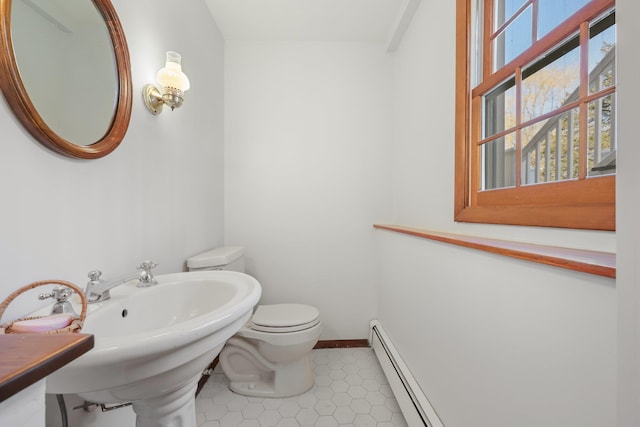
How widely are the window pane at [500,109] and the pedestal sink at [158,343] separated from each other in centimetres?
109

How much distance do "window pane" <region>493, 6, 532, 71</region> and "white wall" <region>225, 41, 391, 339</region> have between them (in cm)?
97

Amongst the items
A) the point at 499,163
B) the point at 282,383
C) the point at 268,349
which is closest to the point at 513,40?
the point at 499,163

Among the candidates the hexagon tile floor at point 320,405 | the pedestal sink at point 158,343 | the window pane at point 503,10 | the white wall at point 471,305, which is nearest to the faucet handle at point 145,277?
the pedestal sink at point 158,343

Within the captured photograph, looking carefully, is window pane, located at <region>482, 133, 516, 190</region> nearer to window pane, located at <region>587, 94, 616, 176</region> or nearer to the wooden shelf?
window pane, located at <region>587, 94, 616, 176</region>

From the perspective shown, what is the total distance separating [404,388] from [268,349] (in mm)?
705

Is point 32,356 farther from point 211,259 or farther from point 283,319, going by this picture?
point 283,319

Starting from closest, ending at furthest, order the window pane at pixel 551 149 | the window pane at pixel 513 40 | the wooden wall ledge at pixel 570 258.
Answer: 1. the wooden wall ledge at pixel 570 258
2. the window pane at pixel 551 149
3. the window pane at pixel 513 40

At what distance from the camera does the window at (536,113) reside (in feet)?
2.29

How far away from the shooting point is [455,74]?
1.22 meters

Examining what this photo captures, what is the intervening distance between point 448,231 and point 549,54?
28.3 inches

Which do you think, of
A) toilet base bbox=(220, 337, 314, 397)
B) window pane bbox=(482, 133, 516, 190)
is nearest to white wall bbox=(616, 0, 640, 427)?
window pane bbox=(482, 133, 516, 190)

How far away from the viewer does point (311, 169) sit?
6.52 feet

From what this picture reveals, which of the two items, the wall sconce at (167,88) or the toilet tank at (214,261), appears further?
the toilet tank at (214,261)

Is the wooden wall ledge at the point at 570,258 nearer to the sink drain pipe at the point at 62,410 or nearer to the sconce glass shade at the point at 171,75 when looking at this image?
the sink drain pipe at the point at 62,410
